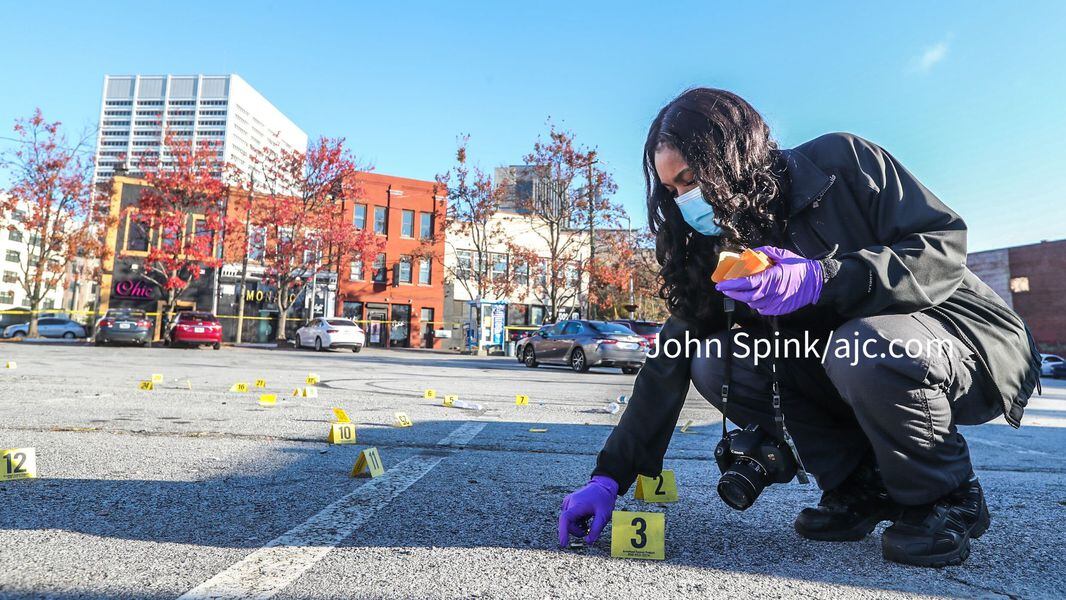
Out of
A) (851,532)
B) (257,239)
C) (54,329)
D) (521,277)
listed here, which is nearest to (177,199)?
(257,239)

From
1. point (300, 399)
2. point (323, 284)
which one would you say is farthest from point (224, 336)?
point (300, 399)

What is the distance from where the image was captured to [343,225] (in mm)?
28953

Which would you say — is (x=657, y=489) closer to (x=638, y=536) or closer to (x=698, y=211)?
(x=638, y=536)

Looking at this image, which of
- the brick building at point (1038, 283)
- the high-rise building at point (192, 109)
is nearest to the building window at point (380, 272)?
the brick building at point (1038, 283)

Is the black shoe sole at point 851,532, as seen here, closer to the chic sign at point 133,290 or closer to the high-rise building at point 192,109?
the chic sign at point 133,290

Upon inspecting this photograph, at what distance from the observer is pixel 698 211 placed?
5.83 feet

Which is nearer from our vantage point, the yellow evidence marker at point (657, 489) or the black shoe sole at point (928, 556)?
the black shoe sole at point (928, 556)

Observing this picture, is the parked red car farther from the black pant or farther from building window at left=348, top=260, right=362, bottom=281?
the black pant

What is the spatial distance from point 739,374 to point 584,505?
66 centimetres

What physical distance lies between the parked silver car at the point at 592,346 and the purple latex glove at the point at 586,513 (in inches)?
462

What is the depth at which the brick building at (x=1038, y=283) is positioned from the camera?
1476 inches

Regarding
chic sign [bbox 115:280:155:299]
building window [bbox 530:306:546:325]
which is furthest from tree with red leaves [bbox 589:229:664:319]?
chic sign [bbox 115:280:155:299]

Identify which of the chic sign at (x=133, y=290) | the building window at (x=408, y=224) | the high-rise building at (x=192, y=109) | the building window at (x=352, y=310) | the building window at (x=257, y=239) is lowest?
the building window at (x=352, y=310)

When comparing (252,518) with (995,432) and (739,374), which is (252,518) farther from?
(995,432)
